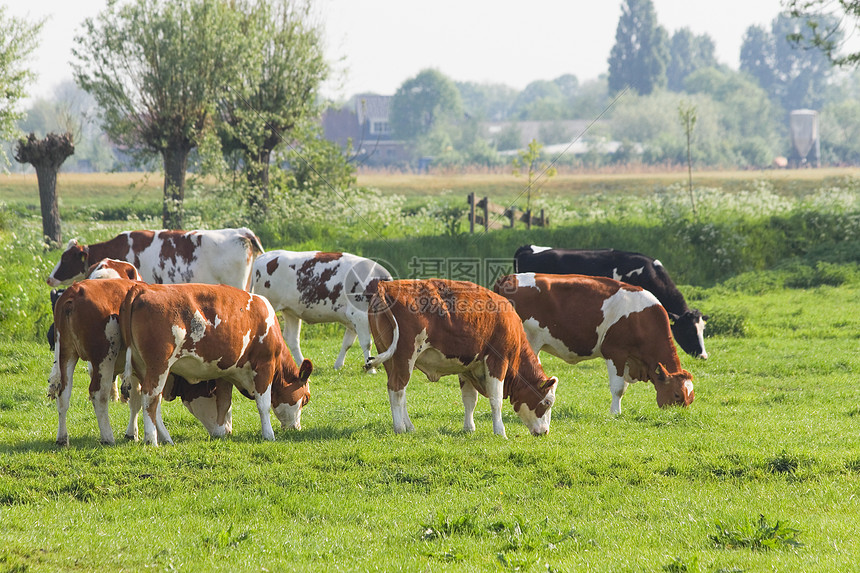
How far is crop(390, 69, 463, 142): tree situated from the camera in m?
122

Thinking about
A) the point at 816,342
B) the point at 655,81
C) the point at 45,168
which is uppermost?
the point at 655,81

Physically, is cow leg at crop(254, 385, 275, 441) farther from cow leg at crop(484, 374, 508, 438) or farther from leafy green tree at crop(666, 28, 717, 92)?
leafy green tree at crop(666, 28, 717, 92)

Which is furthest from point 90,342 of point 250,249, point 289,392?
point 250,249

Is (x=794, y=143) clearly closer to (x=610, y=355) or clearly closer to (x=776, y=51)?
(x=776, y=51)

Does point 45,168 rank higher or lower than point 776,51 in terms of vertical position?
lower

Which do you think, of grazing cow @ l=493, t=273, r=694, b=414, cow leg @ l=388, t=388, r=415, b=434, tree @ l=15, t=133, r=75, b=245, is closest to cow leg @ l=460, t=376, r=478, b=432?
cow leg @ l=388, t=388, r=415, b=434

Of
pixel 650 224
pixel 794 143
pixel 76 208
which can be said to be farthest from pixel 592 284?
pixel 794 143

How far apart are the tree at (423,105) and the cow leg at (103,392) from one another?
369ft

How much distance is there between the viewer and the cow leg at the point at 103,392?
871 cm

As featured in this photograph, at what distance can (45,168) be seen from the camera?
2208cm

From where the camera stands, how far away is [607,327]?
11531 mm

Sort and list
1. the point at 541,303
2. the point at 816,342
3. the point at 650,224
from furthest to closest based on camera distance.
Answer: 1. the point at 650,224
2. the point at 816,342
3. the point at 541,303

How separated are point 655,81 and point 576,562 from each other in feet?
408

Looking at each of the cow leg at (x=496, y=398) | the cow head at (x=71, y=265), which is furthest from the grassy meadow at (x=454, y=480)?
the cow head at (x=71, y=265)
